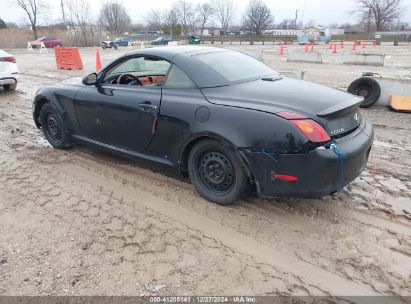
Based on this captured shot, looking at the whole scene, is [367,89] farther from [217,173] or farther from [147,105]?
[147,105]

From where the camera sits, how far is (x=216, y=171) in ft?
11.8

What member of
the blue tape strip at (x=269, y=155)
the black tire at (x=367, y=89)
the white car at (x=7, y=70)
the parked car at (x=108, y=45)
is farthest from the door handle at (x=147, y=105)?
the parked car at (x=108, y=45)

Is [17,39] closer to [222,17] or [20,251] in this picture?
[20,251]

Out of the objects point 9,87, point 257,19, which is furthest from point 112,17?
point 9,87

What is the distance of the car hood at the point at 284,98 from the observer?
124 inches

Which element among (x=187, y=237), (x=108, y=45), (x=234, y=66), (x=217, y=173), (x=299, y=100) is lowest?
(x=187, y=237)

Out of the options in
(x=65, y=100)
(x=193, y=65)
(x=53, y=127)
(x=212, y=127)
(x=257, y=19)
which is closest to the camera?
(x=212, y=127)

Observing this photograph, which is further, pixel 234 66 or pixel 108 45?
pixel 108 45

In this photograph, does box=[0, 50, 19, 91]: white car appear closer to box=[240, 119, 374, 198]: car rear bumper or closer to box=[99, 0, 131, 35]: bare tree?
box=[240, 119, 374, 198]: car rear bumper

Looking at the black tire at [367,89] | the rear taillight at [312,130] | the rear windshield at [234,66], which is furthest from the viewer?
the black tire at [367,89]

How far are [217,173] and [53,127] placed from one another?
3157 mm

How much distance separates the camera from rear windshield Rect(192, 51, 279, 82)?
3.88 meters

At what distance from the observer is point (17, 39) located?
142 feet

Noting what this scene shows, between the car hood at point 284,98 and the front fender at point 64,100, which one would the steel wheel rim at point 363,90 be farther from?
the front fender at point 64,100
